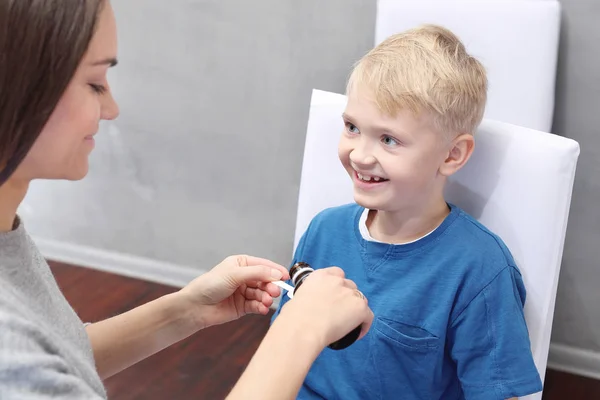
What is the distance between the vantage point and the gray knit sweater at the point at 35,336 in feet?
2.15

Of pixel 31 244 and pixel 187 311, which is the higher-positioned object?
pixel 31 244

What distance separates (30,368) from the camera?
660 millimetres

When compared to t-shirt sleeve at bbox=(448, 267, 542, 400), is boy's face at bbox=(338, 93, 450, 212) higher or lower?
higher

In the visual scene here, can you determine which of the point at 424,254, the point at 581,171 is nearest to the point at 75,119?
the point at 424,254

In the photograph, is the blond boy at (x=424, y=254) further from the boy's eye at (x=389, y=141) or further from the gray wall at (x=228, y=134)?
the gray wall at (x=228, y=134)

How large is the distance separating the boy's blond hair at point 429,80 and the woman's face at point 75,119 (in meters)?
0.42

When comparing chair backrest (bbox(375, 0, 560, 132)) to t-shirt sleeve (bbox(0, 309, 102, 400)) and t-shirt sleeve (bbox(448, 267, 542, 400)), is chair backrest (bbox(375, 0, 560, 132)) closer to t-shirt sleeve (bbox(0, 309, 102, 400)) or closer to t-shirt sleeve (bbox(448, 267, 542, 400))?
t-shirt sleeve (bbox(448, 267, 542, 400))

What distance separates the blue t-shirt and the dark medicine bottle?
0.59 ft

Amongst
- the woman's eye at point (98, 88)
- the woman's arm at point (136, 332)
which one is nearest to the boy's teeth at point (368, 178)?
the woman's arm at point (136, 332)

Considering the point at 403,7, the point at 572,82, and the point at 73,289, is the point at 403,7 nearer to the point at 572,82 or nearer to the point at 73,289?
the point at 572,82

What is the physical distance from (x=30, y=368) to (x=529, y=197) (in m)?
0.76

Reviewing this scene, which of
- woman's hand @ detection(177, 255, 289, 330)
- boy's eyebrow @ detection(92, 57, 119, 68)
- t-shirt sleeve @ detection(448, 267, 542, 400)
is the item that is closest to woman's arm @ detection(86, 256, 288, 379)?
woman's hand @ detection(177, 255, 289, 330)

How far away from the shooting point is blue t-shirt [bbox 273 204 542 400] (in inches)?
40.7

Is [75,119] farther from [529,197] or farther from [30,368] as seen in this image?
[529,197]
